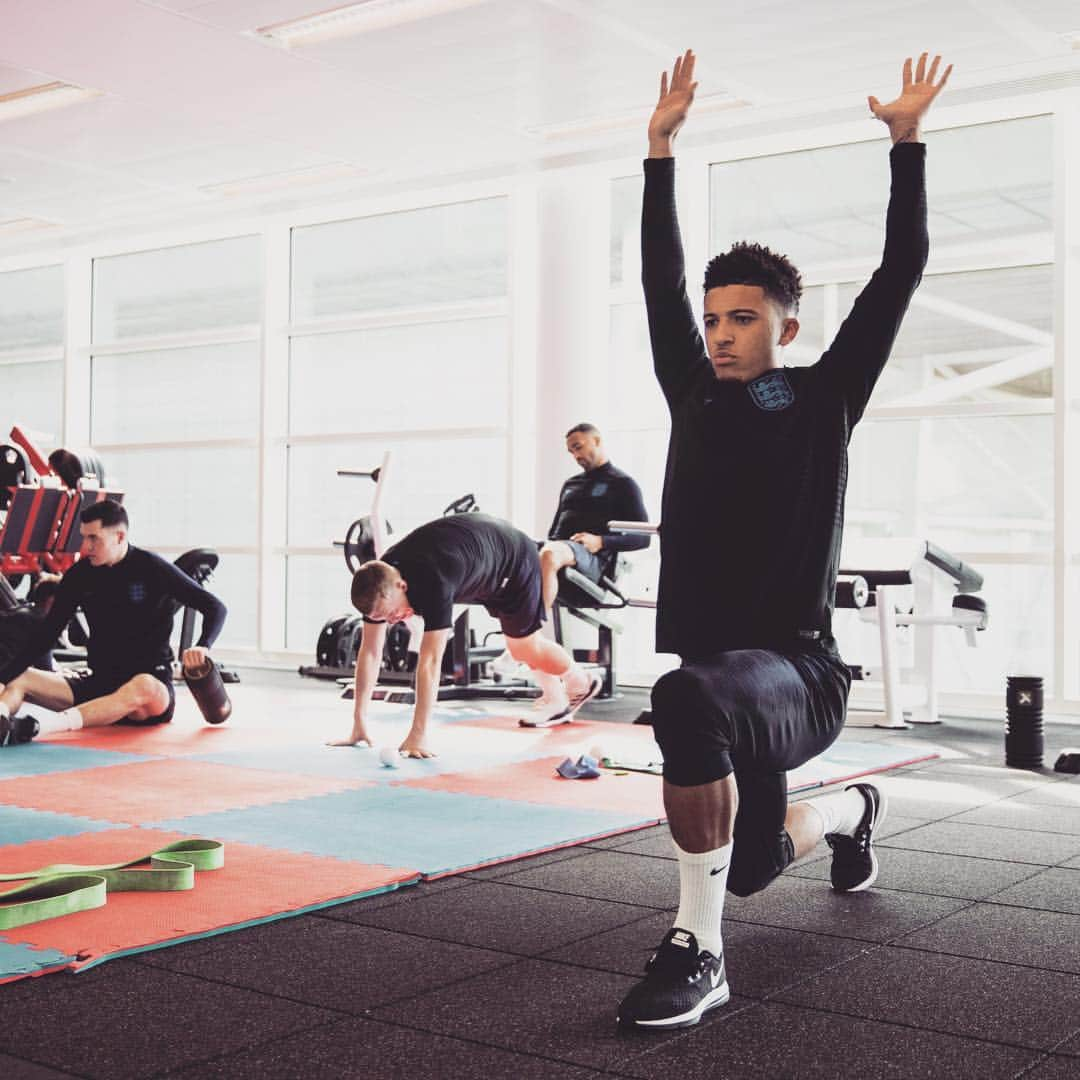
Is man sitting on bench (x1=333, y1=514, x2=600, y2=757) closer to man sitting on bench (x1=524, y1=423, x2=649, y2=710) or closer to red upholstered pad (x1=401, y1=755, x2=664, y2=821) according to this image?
red upholstered pad (x1=401, y1=755, x2=664, y2=821)

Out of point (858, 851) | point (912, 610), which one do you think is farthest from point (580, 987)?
point (912, 610)

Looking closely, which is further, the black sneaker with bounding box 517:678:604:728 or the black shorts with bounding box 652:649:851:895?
the black sneaker with bounding box 517:678:604:728

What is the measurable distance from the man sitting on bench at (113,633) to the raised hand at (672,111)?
11.9ft

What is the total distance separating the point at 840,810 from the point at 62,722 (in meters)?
3.77

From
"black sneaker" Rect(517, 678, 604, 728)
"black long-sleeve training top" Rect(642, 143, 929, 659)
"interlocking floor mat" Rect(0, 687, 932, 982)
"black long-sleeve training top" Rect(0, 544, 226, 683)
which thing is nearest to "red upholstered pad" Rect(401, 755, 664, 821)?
"interlocking floor mat" Rect(0, 687, 932, 982)

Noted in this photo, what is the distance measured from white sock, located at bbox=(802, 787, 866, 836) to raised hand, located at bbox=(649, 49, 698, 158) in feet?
4.50

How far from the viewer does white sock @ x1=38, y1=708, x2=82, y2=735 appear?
5547 mm

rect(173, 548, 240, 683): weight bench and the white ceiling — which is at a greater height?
the white ceiling

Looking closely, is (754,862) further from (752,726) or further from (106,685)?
(106,685)

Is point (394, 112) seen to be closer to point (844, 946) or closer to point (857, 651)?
point (857, 651)

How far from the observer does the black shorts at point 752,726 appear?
2.07 metres

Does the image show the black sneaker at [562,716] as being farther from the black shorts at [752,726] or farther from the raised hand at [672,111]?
the raised hand at [672,111]

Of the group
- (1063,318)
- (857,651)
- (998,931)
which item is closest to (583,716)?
(857,651)

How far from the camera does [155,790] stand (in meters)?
4.31
